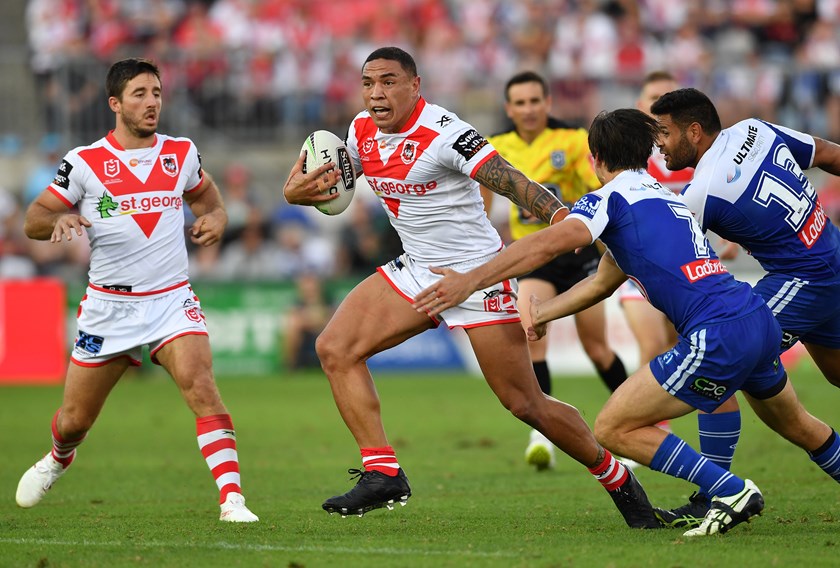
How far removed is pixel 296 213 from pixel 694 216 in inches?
621

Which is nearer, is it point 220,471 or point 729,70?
point 220,471

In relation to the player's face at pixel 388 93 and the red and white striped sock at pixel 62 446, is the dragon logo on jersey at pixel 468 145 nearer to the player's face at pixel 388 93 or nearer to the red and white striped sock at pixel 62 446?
the player's face at pixel 388 93

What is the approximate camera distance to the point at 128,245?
8.35 m

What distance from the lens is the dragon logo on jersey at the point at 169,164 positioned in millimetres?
8469

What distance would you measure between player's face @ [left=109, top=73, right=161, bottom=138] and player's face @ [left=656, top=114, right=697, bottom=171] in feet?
10.8

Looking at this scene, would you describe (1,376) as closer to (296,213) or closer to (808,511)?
(296,213)

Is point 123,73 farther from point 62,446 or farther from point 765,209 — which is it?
point 765,209

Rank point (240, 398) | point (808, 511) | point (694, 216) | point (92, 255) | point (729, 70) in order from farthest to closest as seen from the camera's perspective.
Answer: point (729, 70) → point (240, 398) → point (92, 255) → point (808, 511) → point (694, 216)

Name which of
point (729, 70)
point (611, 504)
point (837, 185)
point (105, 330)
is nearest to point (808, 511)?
point (611, 504)

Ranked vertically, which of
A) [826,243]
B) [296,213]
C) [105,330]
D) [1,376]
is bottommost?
→ [1,376]

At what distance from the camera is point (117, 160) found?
838 centimetres

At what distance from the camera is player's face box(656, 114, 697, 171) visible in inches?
294

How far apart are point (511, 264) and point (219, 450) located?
97.1 inches

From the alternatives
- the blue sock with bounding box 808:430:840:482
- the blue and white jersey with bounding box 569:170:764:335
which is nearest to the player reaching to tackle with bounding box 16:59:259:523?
the blue and white jersey with bounding box 569:170:764:335
